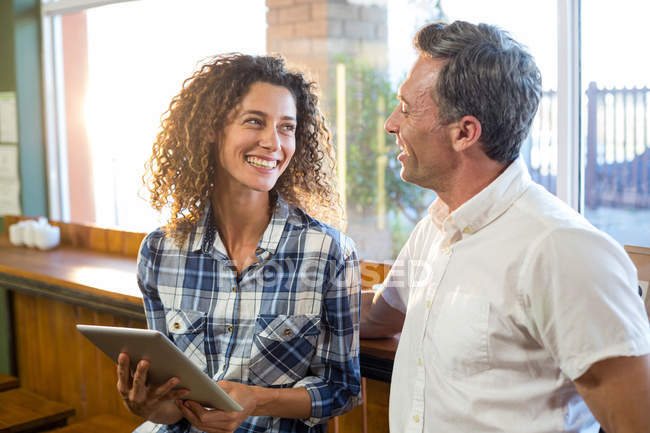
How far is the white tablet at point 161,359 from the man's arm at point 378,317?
0.46 m

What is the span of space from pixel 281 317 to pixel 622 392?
784 millimetres

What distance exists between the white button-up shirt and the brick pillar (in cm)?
206

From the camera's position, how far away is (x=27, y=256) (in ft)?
10.3

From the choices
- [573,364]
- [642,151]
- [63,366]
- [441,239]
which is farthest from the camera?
[63,366]

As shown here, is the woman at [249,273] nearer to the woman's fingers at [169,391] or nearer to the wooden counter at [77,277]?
the woman's fingers at [169,391]

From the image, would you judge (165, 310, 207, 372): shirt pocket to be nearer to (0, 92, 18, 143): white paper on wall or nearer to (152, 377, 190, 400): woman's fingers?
(152, 377, 190, 400): woman's fingers

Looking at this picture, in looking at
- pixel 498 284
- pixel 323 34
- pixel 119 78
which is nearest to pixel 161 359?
pixel 498 284

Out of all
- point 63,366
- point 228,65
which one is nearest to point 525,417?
point 228,65

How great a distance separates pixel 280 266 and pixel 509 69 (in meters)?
0.69

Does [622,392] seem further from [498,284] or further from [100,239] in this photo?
[100,239]

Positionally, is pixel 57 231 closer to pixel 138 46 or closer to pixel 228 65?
pixel 138 46

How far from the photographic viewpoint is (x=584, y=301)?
1049 mm

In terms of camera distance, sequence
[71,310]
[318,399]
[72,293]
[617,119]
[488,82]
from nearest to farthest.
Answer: [488,82], [318,399], [617,119], [72,293], [71,310]

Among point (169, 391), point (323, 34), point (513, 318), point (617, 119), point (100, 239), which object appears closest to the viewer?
point (513, 318)
